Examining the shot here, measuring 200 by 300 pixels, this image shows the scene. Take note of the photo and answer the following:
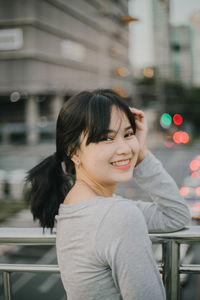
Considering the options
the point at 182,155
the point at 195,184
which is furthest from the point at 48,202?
the point at 182,155

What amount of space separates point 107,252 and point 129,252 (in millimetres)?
61

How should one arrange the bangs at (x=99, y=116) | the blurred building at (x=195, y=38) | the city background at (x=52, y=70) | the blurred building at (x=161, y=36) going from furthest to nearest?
the city background at (x=52, y=70), the blurred building at (x=161, y=36), the blurred building at (x=195, y=38), the bangs at (x=99, y=116)

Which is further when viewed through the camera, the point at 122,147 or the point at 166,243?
the point at 166,243

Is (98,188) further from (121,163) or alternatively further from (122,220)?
(122,220)

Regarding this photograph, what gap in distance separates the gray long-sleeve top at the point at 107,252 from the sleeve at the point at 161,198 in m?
0.36

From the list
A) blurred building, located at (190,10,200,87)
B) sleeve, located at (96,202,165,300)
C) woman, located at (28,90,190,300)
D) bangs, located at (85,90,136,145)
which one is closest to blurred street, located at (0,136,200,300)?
woman, located at (28,90,190,300)

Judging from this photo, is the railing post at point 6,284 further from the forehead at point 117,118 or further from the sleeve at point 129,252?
the forehead at point 117,118

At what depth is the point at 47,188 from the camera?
1295 mm

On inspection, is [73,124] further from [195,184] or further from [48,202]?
[195,184]

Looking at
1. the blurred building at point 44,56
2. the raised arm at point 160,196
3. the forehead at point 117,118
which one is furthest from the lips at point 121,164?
the blurred building at point 44,56

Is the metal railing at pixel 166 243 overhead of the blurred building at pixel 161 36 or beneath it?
beneath

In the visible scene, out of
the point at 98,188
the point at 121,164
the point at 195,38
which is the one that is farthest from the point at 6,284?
the point at 195,38

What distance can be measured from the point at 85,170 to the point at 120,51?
47885 millimetres

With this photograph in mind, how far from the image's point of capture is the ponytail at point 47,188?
4.25 feet
